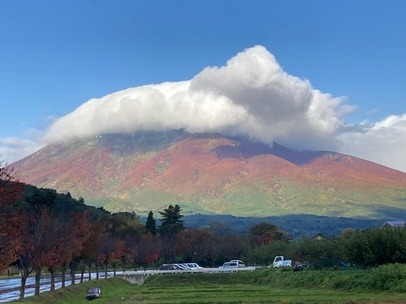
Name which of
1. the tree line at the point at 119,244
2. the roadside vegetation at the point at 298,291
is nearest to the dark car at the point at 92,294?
the roadside vegetation at the point at 298,291

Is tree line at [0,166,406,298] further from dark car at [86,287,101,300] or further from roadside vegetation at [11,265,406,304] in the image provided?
dark car at [86,287,101,300]

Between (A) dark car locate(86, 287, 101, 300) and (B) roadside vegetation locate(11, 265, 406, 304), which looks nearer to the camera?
(B) roadside vegetation locate(11, 265, 406, 304)

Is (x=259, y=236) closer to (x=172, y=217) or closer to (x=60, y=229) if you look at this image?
(x=172, y=217)

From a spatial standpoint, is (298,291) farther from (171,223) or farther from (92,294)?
(171,223)

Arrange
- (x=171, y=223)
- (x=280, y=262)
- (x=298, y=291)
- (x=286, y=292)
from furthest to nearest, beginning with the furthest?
(x=171, y=223) → (x=280, y=262) → (x=298, y=291) → (x=286, y=292)

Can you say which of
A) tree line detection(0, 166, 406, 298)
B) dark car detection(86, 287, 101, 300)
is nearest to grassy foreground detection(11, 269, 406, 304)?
dark car detection(86, 287, 101, 300)

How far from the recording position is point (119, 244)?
85.9 meters

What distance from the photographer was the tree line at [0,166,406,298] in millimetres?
36356

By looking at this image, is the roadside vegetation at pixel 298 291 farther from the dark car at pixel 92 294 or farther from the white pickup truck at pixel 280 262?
the white pickup truck at pixel 280 262

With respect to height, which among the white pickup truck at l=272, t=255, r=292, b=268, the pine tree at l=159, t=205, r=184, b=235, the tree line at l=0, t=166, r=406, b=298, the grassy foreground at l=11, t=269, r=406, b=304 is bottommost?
the grassy foreground at l=11, t=269, r=406, b=304

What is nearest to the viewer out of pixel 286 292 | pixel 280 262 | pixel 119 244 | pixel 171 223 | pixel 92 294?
pixel 92 294

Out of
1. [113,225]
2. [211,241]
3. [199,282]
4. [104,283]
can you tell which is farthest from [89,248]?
[211,241]

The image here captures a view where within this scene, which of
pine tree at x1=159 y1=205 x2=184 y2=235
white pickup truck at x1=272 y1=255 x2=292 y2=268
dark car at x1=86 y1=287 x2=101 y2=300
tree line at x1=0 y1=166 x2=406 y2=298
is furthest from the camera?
pine tree at x1=159 y1=205 x2=184 y2=235

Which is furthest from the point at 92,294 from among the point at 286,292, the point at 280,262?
the point at 280,262
